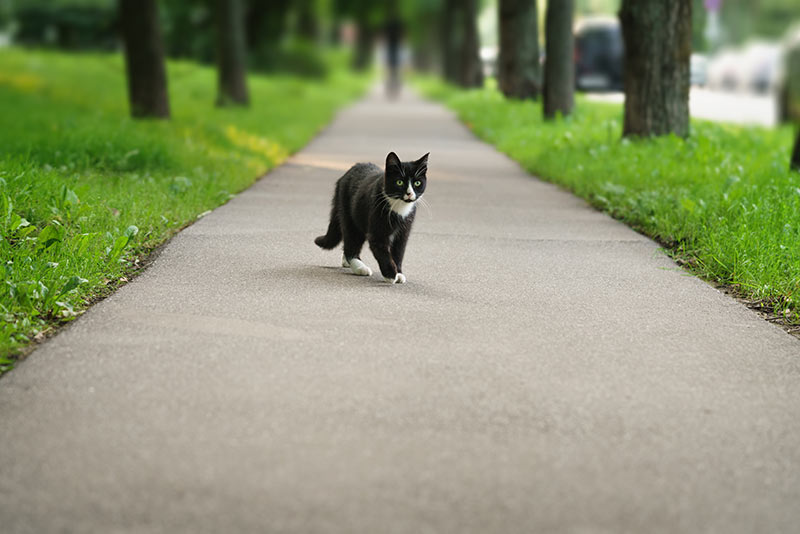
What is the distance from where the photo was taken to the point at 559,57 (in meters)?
19.2

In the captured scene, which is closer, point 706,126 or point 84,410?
point 84,410

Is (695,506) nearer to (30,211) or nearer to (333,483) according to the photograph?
(333,483)

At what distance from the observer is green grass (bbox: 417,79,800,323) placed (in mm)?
7070

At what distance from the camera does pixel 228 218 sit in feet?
30.2

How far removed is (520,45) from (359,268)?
747 inches

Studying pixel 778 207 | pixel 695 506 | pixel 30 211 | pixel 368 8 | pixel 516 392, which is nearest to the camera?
pixel 695 506

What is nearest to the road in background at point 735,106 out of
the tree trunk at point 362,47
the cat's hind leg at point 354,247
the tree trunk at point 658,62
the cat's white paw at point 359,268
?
the tree trunk at point 658,62

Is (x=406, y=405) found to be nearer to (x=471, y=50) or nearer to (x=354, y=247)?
(x=354, y=247)

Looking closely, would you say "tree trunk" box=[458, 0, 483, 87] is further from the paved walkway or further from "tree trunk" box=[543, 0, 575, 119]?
the paved walkway

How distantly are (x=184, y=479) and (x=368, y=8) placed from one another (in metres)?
51.1

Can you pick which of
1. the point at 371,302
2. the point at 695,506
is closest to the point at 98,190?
the point at 371,302

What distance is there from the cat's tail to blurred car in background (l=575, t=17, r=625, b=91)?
25094 millimetres

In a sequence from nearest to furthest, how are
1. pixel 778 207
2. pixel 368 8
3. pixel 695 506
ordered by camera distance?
1. pixel 695 506
2. pixel 778 207
3. pixel 368 8

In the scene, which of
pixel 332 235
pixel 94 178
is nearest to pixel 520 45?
pixel 94 178
